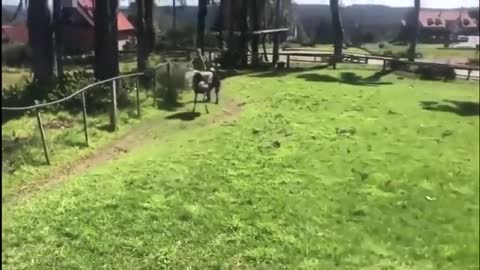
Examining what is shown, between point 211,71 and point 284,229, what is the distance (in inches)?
162

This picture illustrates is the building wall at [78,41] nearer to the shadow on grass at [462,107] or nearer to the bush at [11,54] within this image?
the bush at [11,54]

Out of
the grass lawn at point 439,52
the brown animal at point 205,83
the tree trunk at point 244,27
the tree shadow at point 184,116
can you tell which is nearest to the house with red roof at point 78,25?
the grass lawn at point 439,52

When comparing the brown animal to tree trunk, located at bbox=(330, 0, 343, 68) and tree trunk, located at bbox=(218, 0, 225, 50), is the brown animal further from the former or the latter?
tree trunk, located at bbox=(330, 0, 343, 68)

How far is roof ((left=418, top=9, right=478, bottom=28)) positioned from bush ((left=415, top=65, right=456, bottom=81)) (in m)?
0.06

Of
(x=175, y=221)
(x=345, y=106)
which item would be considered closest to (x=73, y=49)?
(x=175, y=221)

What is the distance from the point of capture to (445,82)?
946 millimetres

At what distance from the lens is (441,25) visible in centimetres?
90

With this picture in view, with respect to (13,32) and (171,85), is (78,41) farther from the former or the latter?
(171,85)

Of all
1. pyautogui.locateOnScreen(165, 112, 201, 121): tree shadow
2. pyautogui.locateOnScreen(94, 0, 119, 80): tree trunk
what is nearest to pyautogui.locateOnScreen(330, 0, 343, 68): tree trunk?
pyautogui.locateOnScreen(94, 0, 119, 80): tree trunk

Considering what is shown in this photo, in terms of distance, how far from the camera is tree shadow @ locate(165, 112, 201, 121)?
17.6 feet

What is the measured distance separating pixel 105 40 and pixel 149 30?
2.94 m

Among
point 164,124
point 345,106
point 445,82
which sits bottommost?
point 164,124

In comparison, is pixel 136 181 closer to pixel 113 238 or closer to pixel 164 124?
pixel 113 238

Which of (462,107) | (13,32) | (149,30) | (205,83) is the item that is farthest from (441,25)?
(149,30)
